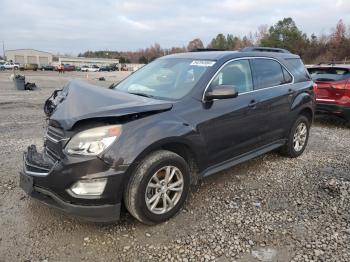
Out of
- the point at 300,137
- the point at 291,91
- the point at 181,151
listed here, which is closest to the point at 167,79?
the point at 181,151

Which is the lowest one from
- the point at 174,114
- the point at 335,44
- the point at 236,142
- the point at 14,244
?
the point at 14,244

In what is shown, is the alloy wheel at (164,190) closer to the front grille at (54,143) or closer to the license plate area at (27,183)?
the front grille at (54,143)

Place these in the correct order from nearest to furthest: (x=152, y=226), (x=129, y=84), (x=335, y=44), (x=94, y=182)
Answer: (x=94, y=182) < (x=152, y=226) < (x=129, y=84) < (x=335, y=44)

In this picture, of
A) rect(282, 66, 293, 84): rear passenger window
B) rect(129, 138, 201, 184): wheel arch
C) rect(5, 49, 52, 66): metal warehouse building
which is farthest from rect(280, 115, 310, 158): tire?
rect(5, 49, 52, 66): metal warehouse building

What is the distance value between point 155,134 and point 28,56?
124 meters

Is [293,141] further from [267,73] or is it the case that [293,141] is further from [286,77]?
[267,73]

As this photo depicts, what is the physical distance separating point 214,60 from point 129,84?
1207 mm

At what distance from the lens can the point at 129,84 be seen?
14.4 ft

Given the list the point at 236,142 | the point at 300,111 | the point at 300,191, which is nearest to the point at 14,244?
the point at 236,142

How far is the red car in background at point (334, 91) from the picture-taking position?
24.2 feet

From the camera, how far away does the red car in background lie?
7367 millimetres

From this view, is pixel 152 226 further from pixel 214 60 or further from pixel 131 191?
pixel 214 60

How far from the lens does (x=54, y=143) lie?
10.2ft

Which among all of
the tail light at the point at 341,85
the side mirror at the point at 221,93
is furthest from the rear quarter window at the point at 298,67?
the tail light at the point at 341,85
